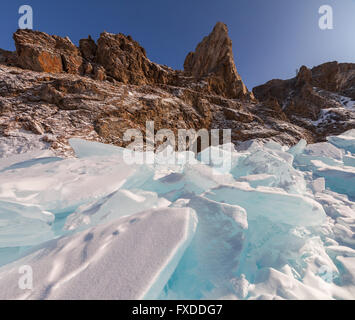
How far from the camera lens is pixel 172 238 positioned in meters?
1.26

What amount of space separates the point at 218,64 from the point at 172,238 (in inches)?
1284

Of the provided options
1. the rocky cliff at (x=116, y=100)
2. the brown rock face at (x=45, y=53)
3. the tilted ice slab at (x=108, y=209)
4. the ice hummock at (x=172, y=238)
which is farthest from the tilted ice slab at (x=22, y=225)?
the brown rock face at (x=45, y=53)

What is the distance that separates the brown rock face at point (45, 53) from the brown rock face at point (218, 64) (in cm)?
1613

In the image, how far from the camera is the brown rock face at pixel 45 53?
13.1 m

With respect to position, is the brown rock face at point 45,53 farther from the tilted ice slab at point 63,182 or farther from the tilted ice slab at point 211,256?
the tilted ice slab at point 211,256

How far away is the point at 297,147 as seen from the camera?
590 cm

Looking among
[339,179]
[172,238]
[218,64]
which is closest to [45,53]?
[172,238]

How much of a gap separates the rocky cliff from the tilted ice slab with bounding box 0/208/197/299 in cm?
678

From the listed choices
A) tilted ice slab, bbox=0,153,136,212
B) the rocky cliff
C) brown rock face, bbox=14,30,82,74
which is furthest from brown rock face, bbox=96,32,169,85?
tilted ice slab, bbox=0,153,136,212

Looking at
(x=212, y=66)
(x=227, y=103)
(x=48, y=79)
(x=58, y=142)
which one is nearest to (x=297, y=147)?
(x=58, y=142)

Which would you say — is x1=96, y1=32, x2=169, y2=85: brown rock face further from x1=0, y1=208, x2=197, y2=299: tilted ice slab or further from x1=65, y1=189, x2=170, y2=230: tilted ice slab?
x1=0, y1=208, x2=197, y2=299: tilted ice slab

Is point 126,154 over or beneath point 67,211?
over
